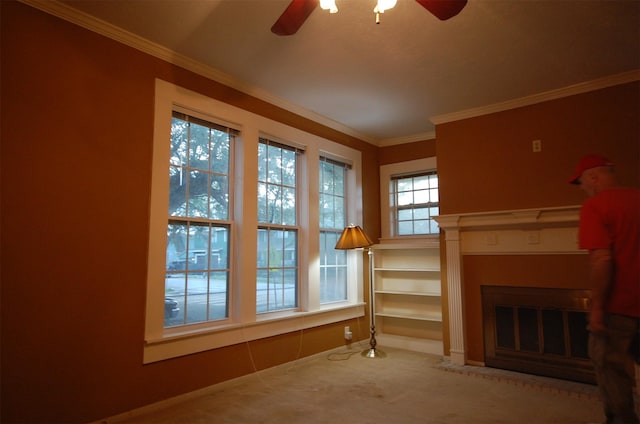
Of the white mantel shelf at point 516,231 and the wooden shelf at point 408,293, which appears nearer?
the white mantel shelf at point 516,231

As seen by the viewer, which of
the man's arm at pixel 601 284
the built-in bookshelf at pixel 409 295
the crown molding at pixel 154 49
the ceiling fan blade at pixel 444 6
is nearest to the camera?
the ceiling fan blade at pixel 444 6

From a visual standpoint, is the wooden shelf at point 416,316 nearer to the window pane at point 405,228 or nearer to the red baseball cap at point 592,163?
the window pane at point 405,228

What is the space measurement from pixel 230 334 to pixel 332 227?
195 centimetres

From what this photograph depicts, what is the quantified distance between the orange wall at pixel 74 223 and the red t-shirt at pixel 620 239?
2.90 metres

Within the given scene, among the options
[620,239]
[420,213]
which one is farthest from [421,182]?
[620,239]

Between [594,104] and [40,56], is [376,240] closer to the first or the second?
[594,104]

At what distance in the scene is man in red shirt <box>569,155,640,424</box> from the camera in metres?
2.05

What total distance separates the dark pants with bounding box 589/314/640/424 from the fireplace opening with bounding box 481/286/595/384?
5.59 ft

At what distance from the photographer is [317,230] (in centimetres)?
446

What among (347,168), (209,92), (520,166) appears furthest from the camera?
(347,168)

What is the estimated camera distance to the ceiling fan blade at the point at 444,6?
6.10ft

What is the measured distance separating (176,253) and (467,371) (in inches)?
118

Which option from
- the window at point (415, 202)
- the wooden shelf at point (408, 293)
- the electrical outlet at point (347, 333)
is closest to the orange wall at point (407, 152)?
the window at point (415, 202)

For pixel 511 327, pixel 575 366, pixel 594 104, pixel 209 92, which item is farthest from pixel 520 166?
pixel 209 92
